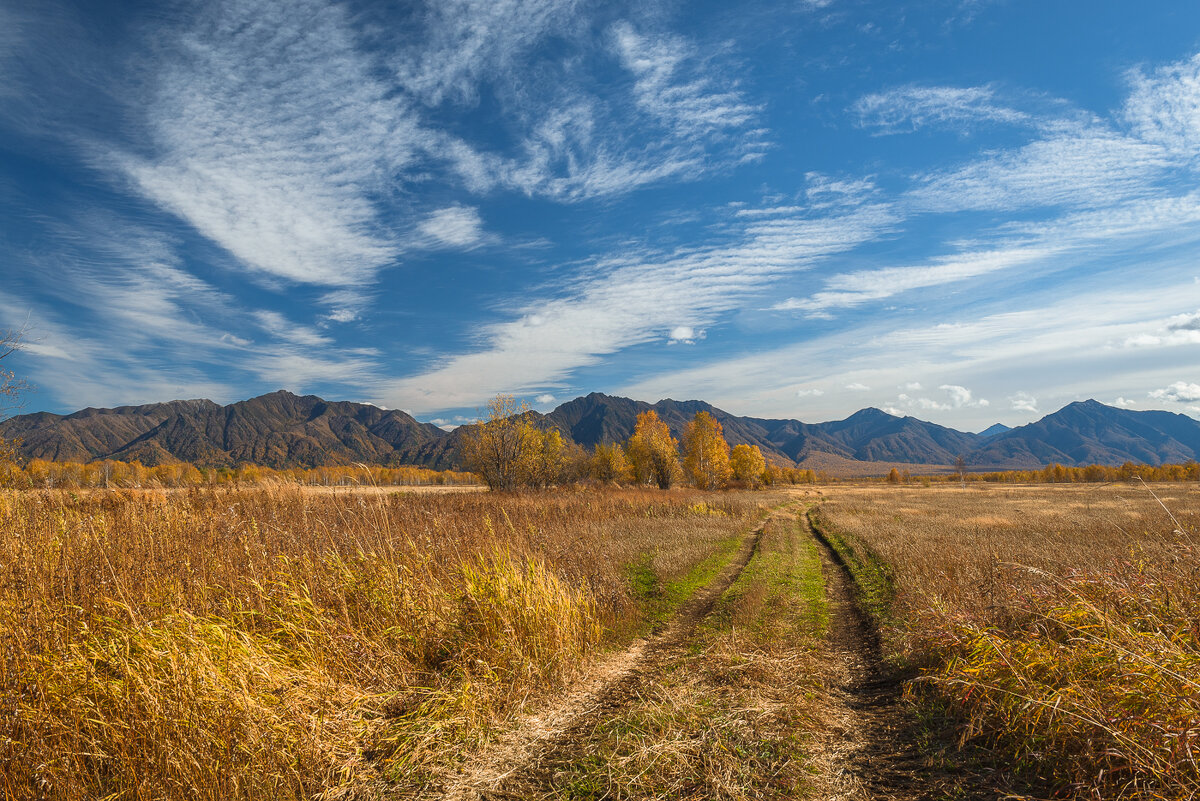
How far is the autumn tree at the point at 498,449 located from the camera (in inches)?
1489

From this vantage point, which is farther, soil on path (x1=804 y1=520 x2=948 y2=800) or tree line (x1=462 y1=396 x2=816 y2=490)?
tree line (x1=462 y1=396 x2=816 y2=490)

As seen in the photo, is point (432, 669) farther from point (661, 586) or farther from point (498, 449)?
point (498, 449)

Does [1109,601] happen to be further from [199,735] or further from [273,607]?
[273,607]

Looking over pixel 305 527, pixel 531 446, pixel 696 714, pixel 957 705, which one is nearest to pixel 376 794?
pixel 696 714

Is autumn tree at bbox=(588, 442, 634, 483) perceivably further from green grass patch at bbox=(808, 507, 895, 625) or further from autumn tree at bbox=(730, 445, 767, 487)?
green grass patch at bbox=(808, 507, 895, 625)

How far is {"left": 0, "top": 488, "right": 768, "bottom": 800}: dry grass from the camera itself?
3.72 meters

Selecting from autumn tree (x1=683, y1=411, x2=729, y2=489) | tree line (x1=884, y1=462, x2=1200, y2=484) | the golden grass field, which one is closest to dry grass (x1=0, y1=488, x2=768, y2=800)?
the golden grass field

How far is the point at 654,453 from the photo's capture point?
55219 millimetres

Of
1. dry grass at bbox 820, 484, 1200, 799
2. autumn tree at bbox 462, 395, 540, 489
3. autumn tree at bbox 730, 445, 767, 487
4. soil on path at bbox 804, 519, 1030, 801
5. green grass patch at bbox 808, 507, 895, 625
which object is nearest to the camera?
dry grass at bbox 820, 484, 1200, 799

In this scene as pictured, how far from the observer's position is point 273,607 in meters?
5.38

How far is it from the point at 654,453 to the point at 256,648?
51452 millimetres

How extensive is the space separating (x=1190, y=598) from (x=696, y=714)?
5.20 meters

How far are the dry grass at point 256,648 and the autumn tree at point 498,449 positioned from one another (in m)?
29.1

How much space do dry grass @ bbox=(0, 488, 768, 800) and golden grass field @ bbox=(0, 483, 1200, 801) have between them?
2cm
